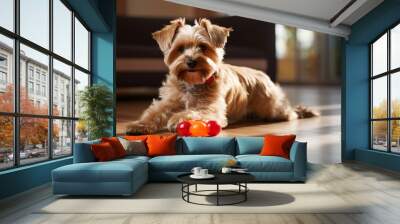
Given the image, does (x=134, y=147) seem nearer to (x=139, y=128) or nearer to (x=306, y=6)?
(x=139, y=128)

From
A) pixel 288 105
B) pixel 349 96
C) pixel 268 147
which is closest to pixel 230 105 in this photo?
pixel 288 105

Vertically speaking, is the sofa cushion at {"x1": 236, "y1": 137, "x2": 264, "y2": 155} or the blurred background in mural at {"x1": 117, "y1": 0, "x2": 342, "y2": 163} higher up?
the blurred background in mural at {"x1": 117, "y1": 0, "x2": 342, "y2": 163}

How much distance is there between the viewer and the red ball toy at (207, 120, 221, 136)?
5.46 m

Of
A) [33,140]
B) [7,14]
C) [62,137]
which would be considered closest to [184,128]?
[62,137]

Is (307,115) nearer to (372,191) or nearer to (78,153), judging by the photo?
(372,191)

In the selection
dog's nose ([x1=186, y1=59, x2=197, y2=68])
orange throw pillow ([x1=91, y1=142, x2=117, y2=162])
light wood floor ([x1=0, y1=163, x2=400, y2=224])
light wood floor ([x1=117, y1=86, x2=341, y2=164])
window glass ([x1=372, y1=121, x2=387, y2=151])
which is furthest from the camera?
window glass ([x1=372, y1=121, x2=387, y2=151])

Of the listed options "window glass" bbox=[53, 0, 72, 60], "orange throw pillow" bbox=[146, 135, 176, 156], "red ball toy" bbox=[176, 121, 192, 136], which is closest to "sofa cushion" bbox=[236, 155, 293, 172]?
"orange throw pillow" bbox=[146, 135, 176, 156]

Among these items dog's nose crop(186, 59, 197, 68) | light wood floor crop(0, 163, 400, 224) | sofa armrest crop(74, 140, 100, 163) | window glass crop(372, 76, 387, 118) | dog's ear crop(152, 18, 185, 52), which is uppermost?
dog's ear crop(152, 18, 185, 52)

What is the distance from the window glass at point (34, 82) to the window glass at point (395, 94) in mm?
4719

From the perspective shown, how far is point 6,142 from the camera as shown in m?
3.68

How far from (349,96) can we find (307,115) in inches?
39.1

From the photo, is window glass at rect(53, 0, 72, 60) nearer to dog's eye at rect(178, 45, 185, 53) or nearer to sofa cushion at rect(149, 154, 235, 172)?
dog's eye at rect(178, 45, 185, 53)

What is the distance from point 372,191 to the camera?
3.94m

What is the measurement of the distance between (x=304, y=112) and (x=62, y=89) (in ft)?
11.7
